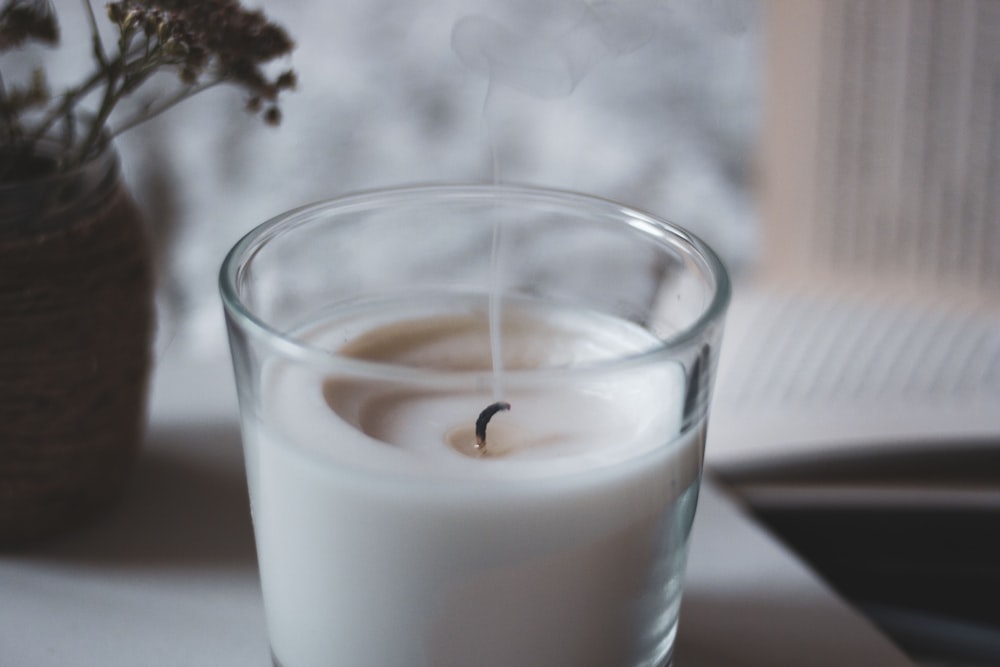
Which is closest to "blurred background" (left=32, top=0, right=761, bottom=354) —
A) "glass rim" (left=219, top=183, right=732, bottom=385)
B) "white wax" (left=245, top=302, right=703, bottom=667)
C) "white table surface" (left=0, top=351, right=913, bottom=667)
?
"white table surface" (left=0, top=351, right=913, bottom=667)

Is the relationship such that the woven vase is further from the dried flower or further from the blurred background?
the blurred background

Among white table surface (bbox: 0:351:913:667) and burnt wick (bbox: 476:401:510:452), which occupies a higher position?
burnt wick (bbox: 476:401:510:452)

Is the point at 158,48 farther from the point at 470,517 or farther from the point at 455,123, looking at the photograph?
the point at 455,123

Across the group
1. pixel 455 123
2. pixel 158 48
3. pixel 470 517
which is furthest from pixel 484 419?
pixel 455 123

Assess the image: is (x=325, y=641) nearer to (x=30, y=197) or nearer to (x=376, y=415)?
(x=376, y=415)

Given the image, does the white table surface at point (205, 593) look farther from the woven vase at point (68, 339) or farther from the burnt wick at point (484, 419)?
the burnt wick at point (484, 419)

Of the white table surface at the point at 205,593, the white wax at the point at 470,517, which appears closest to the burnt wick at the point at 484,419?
the white wax at the point at 470,517

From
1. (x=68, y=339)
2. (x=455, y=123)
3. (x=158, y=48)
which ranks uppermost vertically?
(x=158, y=48)

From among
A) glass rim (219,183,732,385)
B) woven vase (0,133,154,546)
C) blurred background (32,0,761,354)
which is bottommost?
blurred background (32,0,761,354)
